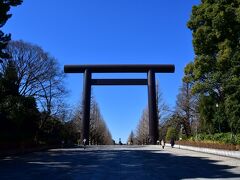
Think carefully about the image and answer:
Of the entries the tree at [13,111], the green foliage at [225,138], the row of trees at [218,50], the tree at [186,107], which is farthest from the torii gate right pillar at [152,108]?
the row of trees at [218,50]

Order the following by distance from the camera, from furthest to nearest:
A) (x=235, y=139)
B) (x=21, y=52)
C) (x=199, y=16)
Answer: (x=21, y=52) → (x=235, y=139) → (x=199, y=16)

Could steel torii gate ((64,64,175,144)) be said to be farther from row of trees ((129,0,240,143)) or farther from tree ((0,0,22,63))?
tree ((0,0,22,63))

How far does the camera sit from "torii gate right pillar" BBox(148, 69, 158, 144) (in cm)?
4675

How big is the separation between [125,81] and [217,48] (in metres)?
25.8

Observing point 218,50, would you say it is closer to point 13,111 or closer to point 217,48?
point 217,48

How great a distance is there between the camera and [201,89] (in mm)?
23469

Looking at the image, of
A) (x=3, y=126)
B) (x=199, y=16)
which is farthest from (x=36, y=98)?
(x=199, y=16)

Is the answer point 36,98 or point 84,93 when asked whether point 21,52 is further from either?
point 84,93

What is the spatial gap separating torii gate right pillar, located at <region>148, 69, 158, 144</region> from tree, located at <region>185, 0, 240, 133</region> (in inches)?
889

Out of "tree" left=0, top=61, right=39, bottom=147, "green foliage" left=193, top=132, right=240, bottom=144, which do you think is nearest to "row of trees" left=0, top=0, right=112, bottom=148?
"tree" left=0, top=61, right=39, bottom=147

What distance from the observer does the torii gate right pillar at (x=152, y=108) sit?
4675cm

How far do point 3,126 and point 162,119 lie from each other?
36.3 metres

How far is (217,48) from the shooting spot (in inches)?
856

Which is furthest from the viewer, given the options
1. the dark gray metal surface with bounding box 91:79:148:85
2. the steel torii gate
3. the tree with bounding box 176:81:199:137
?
the tree with bounding box 176:81:199:137
